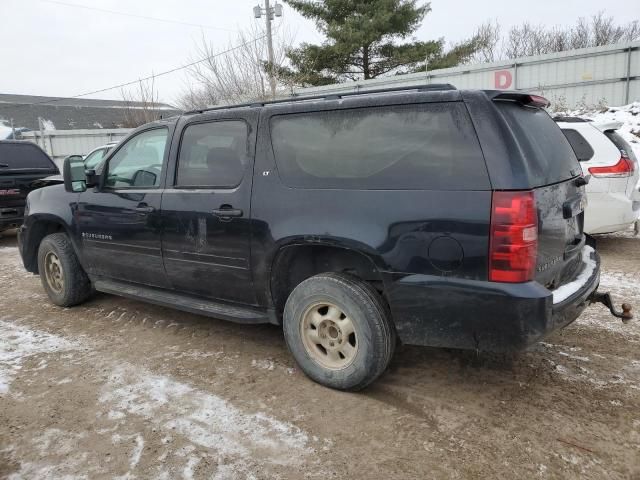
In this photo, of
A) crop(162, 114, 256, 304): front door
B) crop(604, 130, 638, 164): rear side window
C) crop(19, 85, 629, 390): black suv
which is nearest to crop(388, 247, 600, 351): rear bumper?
crop(19, 85, 629, 390): black suv

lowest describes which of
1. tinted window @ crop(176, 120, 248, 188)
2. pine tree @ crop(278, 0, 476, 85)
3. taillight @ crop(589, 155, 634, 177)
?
taillight @ crop(589, 155, 634, 177)

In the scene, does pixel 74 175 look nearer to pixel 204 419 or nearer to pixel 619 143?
pixel 204 419

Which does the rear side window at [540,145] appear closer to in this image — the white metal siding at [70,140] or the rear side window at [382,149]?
the rear side window at [382,149]

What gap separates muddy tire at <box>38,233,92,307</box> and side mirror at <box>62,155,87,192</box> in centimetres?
75

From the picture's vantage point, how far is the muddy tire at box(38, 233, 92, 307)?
16.1 ft

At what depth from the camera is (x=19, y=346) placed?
4141 mm

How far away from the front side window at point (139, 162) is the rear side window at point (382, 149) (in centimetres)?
124

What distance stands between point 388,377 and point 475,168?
155 cm

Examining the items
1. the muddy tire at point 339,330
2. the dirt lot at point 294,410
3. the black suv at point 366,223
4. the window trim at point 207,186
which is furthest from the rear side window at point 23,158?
the muddy tire at point 339,330

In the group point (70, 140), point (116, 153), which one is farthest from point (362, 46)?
point (116, 153)

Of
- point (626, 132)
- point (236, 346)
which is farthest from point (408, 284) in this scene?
point (626, 132)

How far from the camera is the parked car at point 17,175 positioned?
8484 mm

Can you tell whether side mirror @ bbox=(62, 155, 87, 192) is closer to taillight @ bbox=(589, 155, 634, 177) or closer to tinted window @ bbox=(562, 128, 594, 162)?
tinted window @ bbox=(562, 128, 594, 162)

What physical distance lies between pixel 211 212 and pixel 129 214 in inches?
39.3
